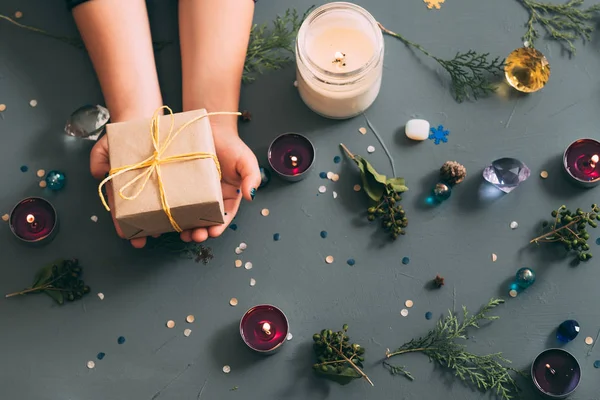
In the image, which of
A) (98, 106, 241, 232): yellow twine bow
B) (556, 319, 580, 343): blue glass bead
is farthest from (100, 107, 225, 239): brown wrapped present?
(556, 319, 580, 343): blue glass bead

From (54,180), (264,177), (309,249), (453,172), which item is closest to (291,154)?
(264,177)

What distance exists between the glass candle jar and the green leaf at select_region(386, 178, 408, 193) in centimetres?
14

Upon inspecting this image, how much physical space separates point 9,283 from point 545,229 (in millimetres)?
914

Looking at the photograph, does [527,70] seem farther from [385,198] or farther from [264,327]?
[264,327]

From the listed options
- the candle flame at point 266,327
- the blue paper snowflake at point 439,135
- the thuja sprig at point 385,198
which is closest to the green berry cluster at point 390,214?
the thuja sprig at point 385,198

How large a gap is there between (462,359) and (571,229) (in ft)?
0.93

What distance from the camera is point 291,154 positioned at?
4.17 ft

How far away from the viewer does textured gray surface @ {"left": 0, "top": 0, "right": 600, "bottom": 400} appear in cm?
120

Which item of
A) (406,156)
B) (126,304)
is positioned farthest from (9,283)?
(406,156)

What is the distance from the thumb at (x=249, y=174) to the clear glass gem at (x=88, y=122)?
28 cm

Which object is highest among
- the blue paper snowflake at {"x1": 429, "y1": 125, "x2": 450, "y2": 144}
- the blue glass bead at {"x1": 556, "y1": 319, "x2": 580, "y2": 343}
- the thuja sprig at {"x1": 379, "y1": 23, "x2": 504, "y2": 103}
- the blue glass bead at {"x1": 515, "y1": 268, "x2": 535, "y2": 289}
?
the thuja sprig at {"x1": 379, "y1": 23, "x2": 504, "y2": 103}

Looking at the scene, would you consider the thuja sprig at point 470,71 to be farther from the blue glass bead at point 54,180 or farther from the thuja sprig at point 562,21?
the blue glass bead at point 54,180

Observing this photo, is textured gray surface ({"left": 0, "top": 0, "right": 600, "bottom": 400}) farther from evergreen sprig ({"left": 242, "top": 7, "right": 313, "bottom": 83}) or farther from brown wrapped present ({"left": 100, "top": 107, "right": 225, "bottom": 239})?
brown wrapped present ({"left": 100, "top": 107, "right": 225, "bottom": 239})

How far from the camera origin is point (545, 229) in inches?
49.0
